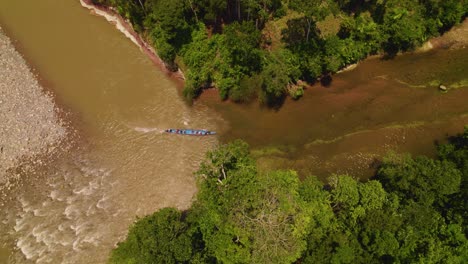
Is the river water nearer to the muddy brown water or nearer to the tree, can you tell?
the muddy brown water

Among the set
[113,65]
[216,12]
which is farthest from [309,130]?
[113,65]

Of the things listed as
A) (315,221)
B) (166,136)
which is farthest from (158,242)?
(166,136)

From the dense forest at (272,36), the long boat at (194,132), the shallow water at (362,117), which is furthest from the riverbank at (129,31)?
the long boat at (194,132)

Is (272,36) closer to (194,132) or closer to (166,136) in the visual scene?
(194,132)

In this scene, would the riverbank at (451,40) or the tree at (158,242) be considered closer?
the tree at (158,242)

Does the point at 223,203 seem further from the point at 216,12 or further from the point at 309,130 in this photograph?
the point at 216,12

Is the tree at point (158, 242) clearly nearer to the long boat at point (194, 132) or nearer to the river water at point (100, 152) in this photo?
the river water at point (100, 152)

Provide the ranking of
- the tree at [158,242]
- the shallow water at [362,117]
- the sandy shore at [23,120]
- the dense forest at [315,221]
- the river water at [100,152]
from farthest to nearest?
the sandy shore at [23,120] → the shallow water at [362,117] → the river water at [100,152] → the tree at [158,242] → the dense forest at [315,221]
